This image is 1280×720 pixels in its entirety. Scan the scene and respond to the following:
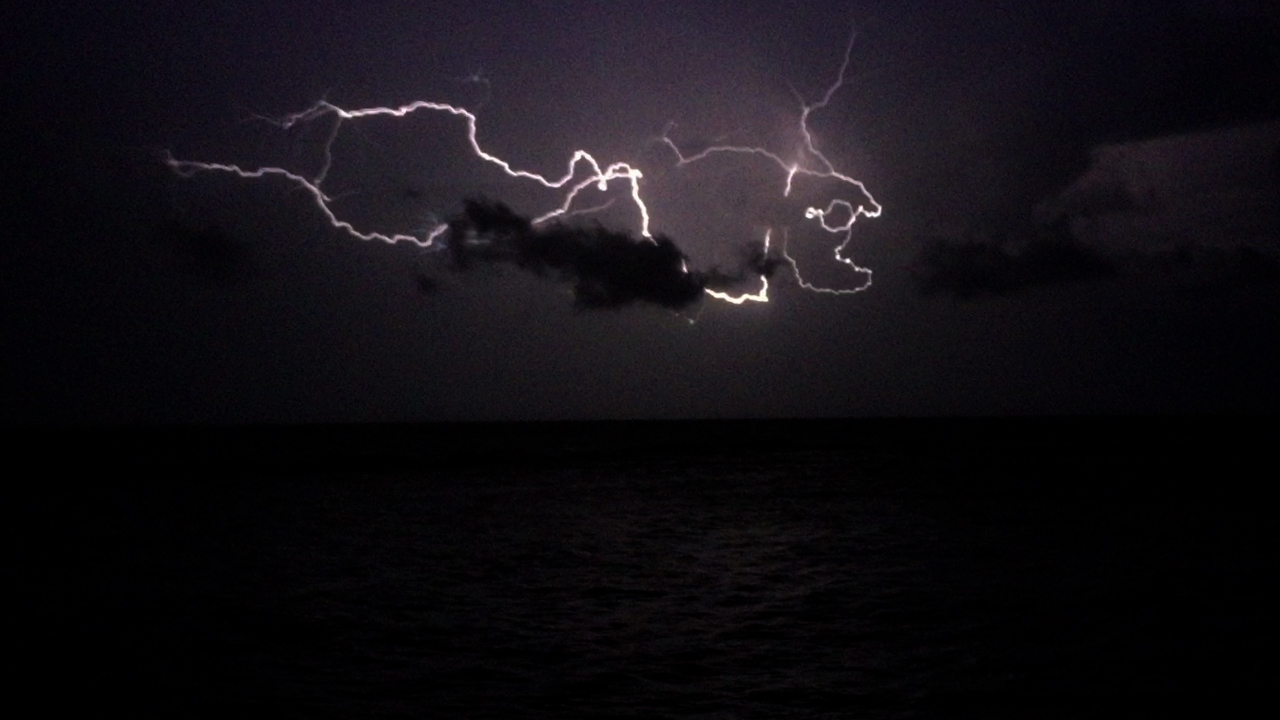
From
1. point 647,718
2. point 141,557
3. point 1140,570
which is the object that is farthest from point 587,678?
point 141,557

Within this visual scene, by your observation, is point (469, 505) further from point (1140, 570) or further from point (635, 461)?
point (635, 461)

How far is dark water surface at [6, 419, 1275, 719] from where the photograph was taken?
9.03 metres

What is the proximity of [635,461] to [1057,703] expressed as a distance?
44322 millimetres

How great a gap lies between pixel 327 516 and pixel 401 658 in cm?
1569

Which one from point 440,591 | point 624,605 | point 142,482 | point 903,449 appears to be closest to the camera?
point 624,605

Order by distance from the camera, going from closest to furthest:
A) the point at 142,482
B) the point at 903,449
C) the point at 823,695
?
the point at 823,695 < the point at 142,482 < the point at 903,449

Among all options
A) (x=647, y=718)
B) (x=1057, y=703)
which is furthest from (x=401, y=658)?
(x=1057, y=703)

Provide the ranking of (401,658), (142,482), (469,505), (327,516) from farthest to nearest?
1. (142,482)
2. (469,505)
3. (327,516)
4. (401,658)

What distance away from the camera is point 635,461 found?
2082 inches

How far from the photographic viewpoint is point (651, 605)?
12.8m

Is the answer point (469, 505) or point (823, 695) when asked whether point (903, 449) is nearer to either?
point (469, 505)

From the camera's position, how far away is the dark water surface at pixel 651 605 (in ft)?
29.6

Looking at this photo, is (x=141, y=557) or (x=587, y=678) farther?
(x=141, y=557)

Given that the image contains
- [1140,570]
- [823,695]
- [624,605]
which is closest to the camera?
[823,695]
